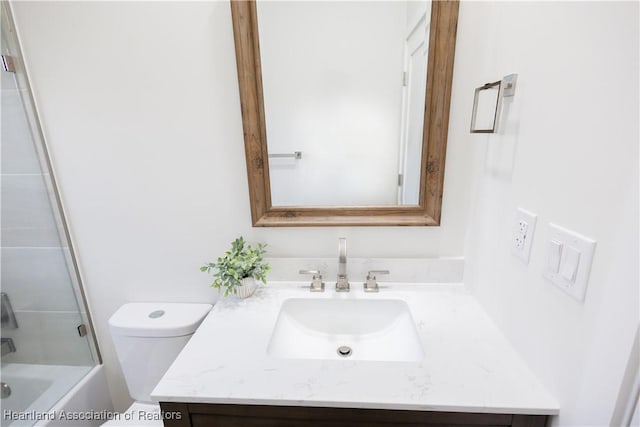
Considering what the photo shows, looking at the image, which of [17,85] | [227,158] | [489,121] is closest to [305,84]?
[227,158]

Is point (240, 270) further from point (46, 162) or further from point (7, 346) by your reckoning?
point (7, 346)

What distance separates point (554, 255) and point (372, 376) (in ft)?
1.61

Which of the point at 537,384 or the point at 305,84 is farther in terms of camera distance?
the point at 305,84

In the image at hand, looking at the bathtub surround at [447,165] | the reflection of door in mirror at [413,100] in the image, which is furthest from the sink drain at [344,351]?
the reflection of door in mirror at [413,100]

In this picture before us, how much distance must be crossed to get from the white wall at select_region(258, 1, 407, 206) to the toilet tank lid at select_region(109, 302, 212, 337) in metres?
0.57

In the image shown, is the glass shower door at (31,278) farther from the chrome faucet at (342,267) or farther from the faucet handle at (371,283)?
the faucet handle at (371,283)

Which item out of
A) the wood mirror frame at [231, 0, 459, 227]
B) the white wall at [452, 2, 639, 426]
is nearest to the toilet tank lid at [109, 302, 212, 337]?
the wood mirror frame at [231, 0, 459, 227]

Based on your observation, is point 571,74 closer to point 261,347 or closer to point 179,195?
point 261,347

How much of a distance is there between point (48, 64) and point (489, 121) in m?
1.47

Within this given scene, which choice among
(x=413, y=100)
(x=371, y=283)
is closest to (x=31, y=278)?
(x=371, y=283)

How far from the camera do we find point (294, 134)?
1078 mm

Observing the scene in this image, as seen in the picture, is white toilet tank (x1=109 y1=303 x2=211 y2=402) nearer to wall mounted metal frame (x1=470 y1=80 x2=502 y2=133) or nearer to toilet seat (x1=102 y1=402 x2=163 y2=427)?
toilet seat (x1=102 y1=402 x2=163 y2=427)

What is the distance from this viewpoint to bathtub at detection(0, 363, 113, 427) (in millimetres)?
1137

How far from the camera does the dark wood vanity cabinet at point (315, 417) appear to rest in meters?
0.69
